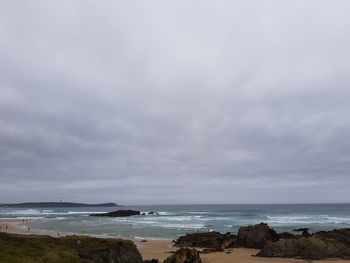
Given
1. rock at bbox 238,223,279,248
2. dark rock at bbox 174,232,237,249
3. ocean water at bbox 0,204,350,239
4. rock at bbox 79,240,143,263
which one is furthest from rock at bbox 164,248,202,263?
ocean water at bbox 0,204,350,239

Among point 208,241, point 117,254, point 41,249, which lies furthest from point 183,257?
point 208,241

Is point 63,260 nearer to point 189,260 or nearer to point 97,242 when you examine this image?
point 97,242

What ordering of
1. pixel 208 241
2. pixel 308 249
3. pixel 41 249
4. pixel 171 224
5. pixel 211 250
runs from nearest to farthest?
pixel 41 249, pixel 308 249, pixel 211 250, pixel 208 241, pixel 171 224

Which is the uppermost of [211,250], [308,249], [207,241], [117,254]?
[117,254]

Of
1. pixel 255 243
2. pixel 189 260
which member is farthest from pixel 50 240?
pixel 255 243

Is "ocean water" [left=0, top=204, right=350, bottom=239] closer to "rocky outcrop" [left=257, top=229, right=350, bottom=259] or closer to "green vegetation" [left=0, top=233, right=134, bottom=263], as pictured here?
"rocky outcrop" [left=257, top=229, right=350, bottom=259]

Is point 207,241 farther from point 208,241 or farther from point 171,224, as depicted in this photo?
point 171,224

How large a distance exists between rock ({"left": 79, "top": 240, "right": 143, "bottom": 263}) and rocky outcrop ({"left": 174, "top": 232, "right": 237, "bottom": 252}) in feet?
50.1

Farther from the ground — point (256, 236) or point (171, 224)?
point (256, 236)

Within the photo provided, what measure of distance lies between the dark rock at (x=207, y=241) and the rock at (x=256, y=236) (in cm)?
159

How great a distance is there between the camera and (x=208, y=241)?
132 feet

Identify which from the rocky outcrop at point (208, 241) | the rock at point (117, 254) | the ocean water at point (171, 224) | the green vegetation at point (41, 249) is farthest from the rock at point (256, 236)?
the green vegetation at point (41, 249)

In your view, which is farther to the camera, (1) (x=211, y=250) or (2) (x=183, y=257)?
(1) (x=211, y=250)

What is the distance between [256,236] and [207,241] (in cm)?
546
